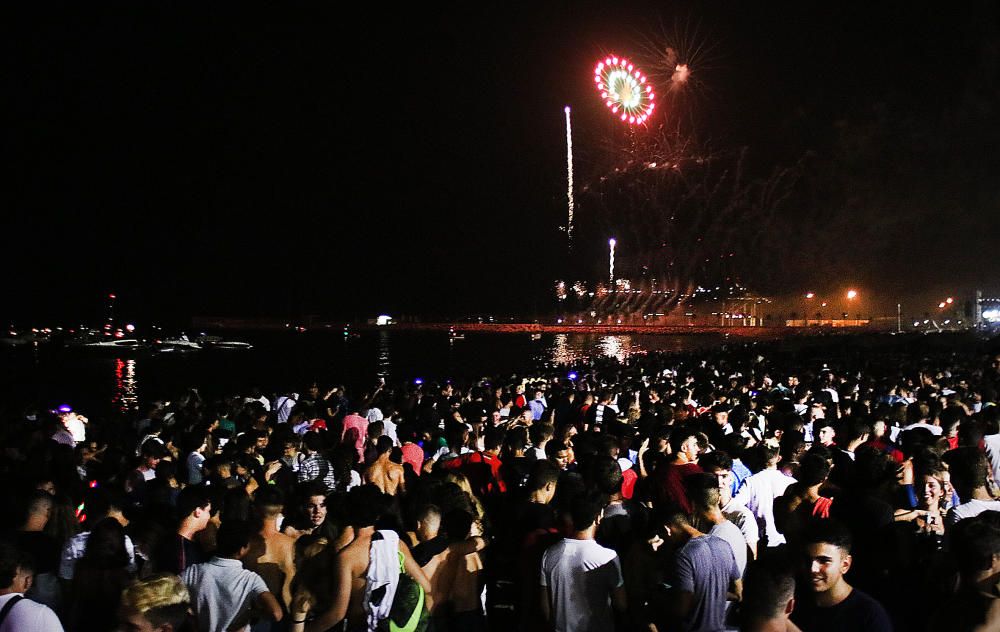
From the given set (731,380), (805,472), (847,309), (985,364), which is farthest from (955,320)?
(805,472)

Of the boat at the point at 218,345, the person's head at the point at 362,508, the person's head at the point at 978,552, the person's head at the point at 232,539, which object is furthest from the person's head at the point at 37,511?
the boat at the point at 218,345

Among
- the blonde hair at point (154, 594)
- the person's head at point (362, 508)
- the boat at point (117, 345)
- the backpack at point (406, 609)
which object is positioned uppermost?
the person's head at point (362, 508)

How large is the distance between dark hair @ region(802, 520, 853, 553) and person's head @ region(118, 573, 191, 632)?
2.91 metres

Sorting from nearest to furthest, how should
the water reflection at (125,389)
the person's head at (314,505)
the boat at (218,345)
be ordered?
the person's head at (314,505) → the water reflection at (125,389) → the boat at (218,345)

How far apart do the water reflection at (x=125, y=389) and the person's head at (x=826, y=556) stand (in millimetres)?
29118

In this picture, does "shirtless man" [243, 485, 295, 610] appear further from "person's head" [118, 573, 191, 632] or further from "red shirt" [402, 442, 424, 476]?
"red shirt" [402, 442, 424, 476]

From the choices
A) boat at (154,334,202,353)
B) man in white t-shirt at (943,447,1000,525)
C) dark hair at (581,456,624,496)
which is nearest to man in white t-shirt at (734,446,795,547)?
dark hair at (581,456,624,496)

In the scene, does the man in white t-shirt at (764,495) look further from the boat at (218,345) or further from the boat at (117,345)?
the boat at (117,345)

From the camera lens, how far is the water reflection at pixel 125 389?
40.2 metres

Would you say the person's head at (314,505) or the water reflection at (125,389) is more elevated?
the person's head at (314,505)

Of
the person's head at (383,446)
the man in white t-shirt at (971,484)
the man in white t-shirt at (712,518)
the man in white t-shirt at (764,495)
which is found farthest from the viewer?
the person's head at (383,446)

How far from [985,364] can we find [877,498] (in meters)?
19.2

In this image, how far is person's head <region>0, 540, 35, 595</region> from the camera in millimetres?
3887

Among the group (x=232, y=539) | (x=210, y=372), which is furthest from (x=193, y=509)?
(x=210, y=372)
